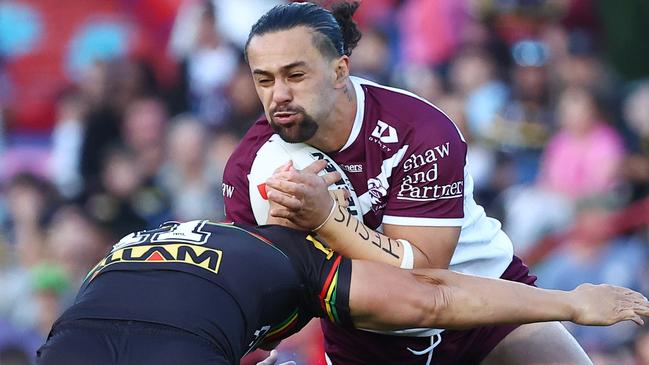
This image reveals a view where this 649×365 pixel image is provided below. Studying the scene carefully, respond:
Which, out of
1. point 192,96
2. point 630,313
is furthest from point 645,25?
point 630,313

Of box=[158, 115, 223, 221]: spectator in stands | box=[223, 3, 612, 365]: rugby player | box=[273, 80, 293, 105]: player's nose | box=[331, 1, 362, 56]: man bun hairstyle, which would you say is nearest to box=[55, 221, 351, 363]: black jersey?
box=[223, 3, 612, 365]: rugby player

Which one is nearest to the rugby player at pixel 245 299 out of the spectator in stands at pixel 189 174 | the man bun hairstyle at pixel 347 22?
the man bun hairstyle at pixel 347 22

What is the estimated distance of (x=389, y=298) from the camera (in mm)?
3908

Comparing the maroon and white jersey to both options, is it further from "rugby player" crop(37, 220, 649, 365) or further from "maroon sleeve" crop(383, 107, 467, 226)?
"rugby player" crop(37, 220, 649, 365)

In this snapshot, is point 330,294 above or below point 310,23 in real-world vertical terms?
below

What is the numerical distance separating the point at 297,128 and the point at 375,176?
37 cm

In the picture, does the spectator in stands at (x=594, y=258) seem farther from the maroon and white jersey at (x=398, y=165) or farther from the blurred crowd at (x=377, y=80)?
the maroon and white jersey at (x=398, y=165)

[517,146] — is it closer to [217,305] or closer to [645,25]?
[645,25]

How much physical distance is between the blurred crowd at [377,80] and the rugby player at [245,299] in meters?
3.60

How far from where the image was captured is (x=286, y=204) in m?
4.06

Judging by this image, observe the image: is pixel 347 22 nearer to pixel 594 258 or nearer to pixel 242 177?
pixel 242 177

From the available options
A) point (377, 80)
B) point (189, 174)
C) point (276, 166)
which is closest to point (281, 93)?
point (276, 166)

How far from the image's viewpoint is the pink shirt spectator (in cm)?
820

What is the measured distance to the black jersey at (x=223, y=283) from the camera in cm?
362
